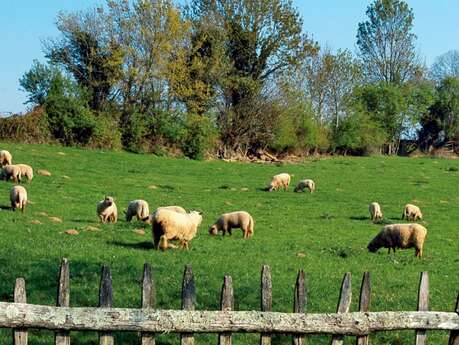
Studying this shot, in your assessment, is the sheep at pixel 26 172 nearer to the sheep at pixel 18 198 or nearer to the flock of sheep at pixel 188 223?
the flock of sheep at pixel 188 223

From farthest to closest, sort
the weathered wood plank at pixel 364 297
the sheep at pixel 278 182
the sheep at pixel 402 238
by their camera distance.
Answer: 1. the sheep at pixel 278 182
2. the sheep at pixel 402 238
3. the weathered wood plank at pixel 364 297

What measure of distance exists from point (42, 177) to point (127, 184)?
465 cm

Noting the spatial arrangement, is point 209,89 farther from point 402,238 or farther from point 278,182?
point 402,238

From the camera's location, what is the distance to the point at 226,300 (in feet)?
23.5

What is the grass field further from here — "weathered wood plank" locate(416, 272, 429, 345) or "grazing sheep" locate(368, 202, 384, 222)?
"weathered wood plank" locate(416, 272, 429, 345)

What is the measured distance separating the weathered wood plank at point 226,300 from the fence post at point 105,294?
125cm

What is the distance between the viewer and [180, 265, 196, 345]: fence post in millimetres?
7195

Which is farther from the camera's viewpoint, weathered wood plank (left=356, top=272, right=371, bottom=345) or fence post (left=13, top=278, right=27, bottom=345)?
weathered wood plank (left=356, top=272, right=371, bottom=345)

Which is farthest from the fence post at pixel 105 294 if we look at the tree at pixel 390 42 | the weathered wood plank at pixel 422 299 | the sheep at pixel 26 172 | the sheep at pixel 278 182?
the tree at pixel 390 42

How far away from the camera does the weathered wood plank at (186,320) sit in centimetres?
688

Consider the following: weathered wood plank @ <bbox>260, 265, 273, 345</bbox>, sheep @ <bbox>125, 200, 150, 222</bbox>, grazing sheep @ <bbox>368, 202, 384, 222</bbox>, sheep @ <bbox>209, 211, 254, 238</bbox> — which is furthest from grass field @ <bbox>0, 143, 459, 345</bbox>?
weathered wood plank @ <bbox>260, 265, 273, 345</bbox>

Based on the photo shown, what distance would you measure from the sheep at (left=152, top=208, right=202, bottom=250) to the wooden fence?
36.7ft

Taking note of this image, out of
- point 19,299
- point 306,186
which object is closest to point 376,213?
point 306,186

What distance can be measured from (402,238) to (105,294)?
15568 millimetres
